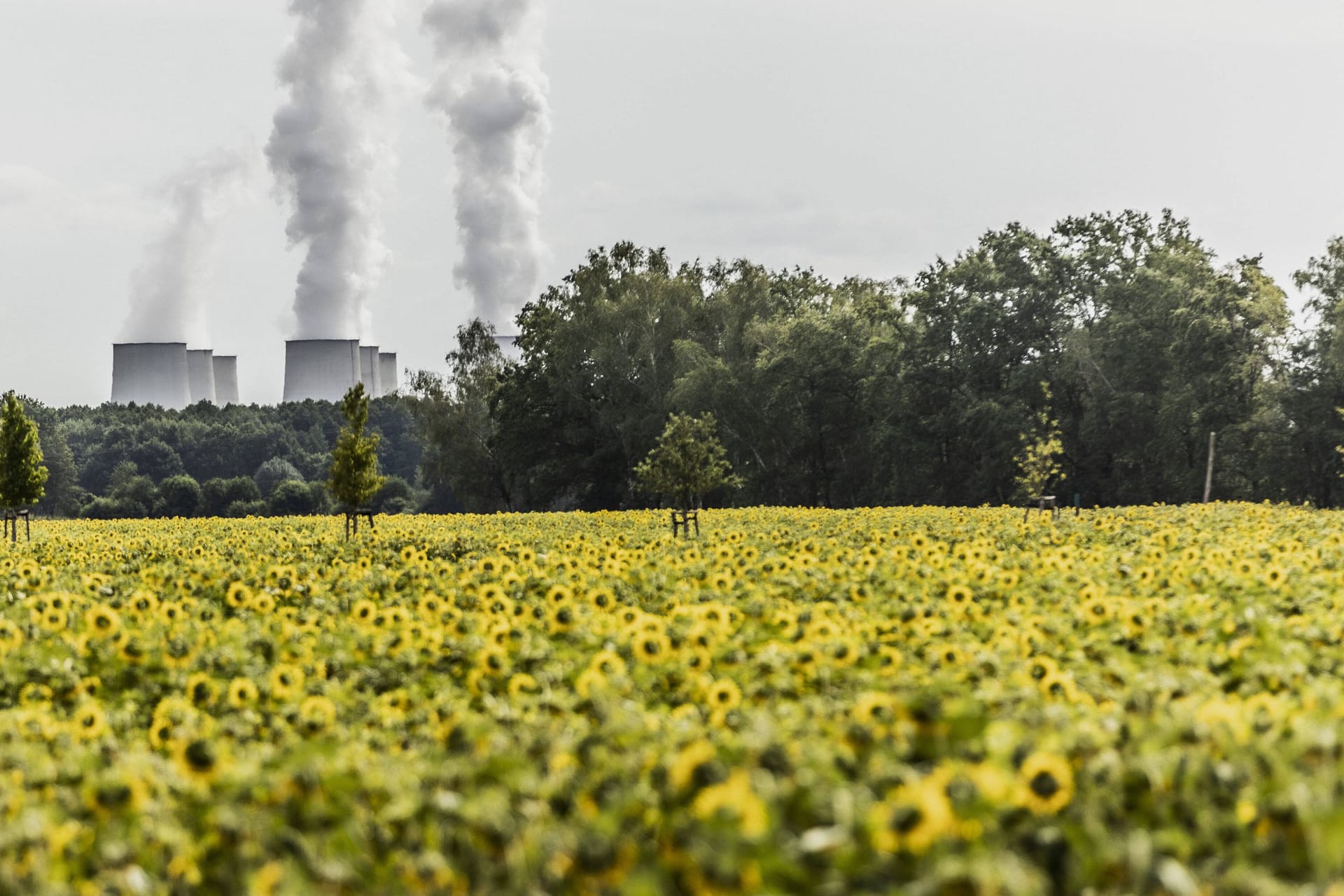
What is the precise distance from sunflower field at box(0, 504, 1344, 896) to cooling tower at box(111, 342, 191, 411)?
72103 mm

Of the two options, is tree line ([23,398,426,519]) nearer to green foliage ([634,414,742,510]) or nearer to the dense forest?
the dense forest

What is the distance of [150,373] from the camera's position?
7812 centimetres

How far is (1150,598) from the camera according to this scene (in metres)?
8.29

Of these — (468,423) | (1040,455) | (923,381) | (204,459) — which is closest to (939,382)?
(923,381)

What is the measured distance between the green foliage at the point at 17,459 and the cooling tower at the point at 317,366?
45.6 meters

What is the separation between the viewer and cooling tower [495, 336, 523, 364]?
6662cm

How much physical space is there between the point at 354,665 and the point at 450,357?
59.9m

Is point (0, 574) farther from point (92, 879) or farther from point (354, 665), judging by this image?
point (92, 879)

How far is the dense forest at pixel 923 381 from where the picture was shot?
143ft

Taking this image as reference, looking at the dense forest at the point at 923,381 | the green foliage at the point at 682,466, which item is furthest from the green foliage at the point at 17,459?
the dense forest at the point at 923,381

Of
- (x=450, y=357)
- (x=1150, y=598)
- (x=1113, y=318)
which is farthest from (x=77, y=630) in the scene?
(x=450, y=357)

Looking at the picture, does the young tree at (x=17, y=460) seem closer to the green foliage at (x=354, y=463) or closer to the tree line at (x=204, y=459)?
the green foliage at (x=354, y=463)

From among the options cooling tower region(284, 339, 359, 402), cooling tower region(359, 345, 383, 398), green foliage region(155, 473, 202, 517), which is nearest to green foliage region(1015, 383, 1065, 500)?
cooling tower region(284, 339, 359, 402)

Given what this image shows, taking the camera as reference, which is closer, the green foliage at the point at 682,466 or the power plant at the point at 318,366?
the green foliage at the point at 682,466
